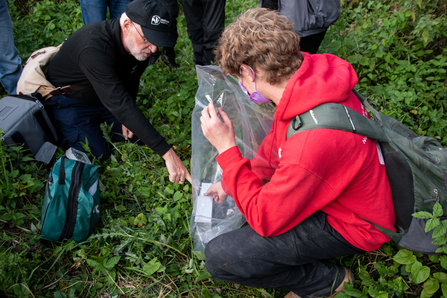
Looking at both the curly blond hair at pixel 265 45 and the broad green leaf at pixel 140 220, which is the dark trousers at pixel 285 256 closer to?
the broad green leaf at pixel 140 220

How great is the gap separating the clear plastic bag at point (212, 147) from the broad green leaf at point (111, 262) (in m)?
0.55

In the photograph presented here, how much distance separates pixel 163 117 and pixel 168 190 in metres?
1.05

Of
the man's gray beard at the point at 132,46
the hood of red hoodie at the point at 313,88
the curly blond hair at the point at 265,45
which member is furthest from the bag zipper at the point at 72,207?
the hood of red hoodie at the point at 313,88

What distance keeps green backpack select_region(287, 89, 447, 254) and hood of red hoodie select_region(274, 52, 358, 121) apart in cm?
4

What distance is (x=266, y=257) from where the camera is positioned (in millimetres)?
1602

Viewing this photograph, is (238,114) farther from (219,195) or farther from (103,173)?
(103,173)

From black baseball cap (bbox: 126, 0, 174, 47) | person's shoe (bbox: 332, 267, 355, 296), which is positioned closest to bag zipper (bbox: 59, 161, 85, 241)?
black baseball cap (bbox: 126, 0, 174, 47)

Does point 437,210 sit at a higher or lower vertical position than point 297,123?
lower

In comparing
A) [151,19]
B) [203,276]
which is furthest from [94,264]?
[151,19]

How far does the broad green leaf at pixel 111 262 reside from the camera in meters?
1.95

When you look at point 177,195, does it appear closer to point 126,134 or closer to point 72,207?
point 72,207

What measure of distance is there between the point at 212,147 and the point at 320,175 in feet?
3.57

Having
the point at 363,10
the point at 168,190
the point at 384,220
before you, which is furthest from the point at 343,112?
the point at 363,10

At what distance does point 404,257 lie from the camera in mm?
1830
